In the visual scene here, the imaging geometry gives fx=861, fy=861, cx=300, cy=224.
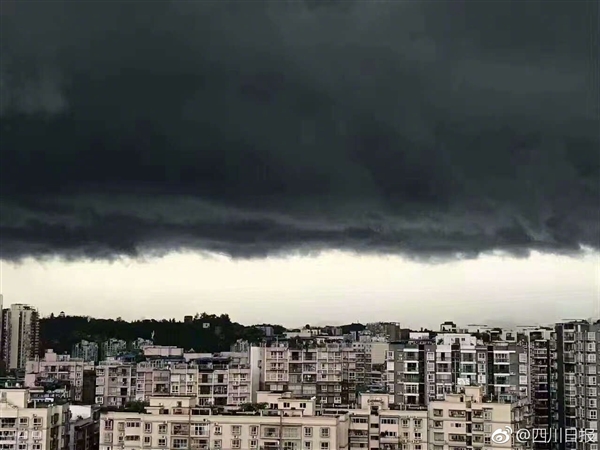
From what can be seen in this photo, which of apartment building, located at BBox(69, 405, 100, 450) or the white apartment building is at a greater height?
the white apartment building

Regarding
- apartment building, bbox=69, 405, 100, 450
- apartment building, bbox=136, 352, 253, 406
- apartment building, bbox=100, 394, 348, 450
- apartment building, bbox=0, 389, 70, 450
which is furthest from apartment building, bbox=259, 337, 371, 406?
apartment building, bbox=0, 389, 70, 450

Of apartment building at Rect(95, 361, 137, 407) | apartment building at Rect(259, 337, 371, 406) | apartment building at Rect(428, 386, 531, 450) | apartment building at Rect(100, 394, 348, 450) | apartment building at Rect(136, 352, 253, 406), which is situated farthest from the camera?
apartment building at Rect(95, 361, 137, 407)

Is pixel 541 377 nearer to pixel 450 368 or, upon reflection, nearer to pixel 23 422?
pixel 450 368

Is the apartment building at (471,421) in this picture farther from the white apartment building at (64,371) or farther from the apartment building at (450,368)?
the white apartment building at (64,371)

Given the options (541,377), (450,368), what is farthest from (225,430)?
(541,377)

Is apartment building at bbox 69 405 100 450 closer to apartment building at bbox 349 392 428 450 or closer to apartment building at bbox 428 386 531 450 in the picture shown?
apartment building at bbox 349 392 428 450

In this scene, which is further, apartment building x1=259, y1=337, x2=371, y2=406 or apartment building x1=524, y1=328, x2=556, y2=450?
apartment building x1=259, y1=337, x2=371, y2=406
